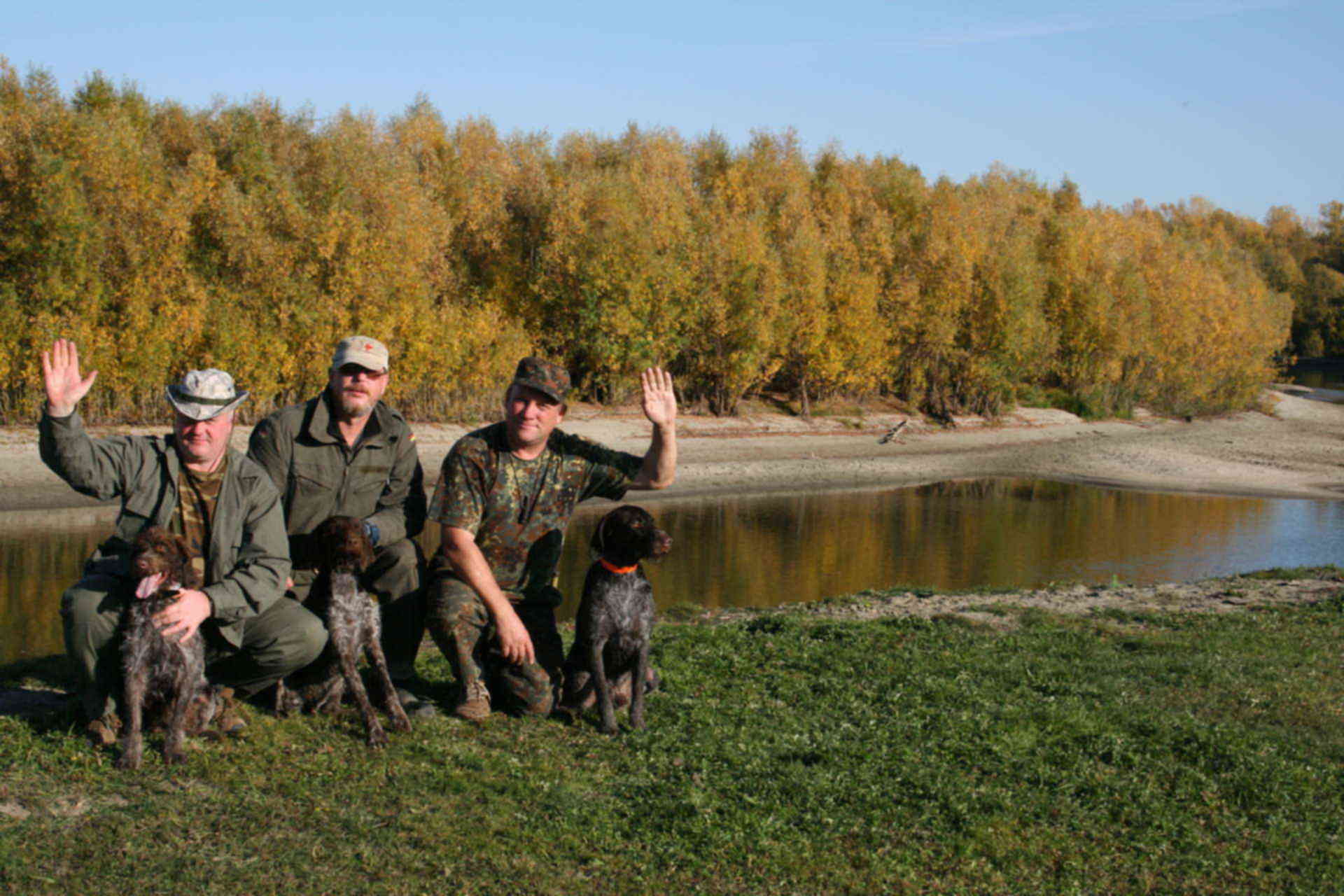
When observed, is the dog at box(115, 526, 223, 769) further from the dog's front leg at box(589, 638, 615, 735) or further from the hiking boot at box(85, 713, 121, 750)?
the dog's front leg at box(589, 638, 615, 735)

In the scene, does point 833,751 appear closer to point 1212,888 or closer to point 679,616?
point 1212,888

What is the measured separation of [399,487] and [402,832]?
2711mm

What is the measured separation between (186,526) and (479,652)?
1.84 metres

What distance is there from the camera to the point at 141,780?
208 inches

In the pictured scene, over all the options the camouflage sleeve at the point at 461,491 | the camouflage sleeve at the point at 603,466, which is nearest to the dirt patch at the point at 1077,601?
the camouflage sleeve at the point at 603,466

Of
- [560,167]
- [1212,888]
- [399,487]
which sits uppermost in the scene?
[560,167]

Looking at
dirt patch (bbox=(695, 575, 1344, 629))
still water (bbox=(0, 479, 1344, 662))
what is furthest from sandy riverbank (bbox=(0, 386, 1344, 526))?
dirt patch (bbox=(695, 575, 1344, 629))

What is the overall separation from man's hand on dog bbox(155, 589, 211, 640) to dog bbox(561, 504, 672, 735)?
2.02 meters

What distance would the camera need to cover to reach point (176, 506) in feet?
19.1

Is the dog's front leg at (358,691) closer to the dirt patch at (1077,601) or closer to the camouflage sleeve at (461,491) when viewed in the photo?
the camouflage sleeve at (461,491)

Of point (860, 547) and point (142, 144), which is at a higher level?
point (142, 144)

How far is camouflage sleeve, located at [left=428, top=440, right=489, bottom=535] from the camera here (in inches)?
255

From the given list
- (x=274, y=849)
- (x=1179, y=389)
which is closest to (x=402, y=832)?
(x=274, y=849)

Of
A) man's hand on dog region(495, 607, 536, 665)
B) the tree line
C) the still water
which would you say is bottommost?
the still water
